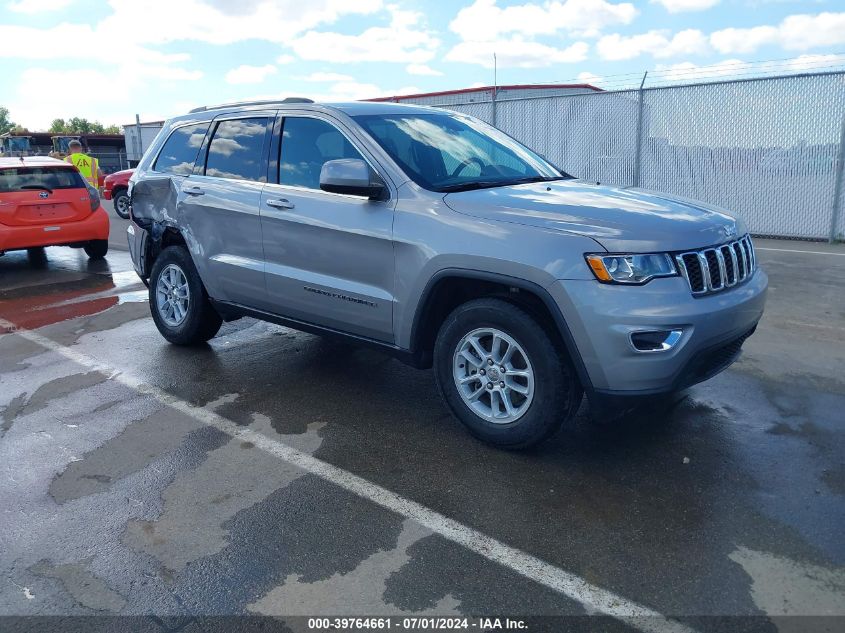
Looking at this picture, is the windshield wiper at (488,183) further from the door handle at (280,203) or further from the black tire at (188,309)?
the black tire at (188,309)

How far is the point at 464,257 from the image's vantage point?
Answer: 375 cm

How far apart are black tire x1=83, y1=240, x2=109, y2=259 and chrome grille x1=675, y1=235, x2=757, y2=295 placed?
937 cm

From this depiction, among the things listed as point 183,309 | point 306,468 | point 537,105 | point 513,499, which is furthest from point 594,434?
point 537,105

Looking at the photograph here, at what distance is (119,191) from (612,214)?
17.2 m

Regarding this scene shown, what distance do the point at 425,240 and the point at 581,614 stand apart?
206 cm

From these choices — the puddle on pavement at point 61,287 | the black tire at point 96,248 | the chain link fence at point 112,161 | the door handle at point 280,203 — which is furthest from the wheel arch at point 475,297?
the chain link fence at point 112,161

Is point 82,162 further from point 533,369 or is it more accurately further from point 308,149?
point 533,369

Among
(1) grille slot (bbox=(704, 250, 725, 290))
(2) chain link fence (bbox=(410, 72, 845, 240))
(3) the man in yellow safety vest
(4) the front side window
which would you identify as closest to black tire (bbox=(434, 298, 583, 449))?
(1) grille slot (bbox=(704, 250, 725, 290))

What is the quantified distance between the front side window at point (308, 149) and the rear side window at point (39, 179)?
638 centimetres

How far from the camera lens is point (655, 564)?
2.92 m

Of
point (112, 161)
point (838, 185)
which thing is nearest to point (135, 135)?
point (112, 161)

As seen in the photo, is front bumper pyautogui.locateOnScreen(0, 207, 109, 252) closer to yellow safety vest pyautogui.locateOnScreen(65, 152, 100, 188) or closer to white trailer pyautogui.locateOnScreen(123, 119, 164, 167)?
yellow safety vest pyautogui.locateOnScreen(65, 152, 100, 188)

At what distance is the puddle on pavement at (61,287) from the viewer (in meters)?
7.44

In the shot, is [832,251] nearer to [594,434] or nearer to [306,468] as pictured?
[594,434]
